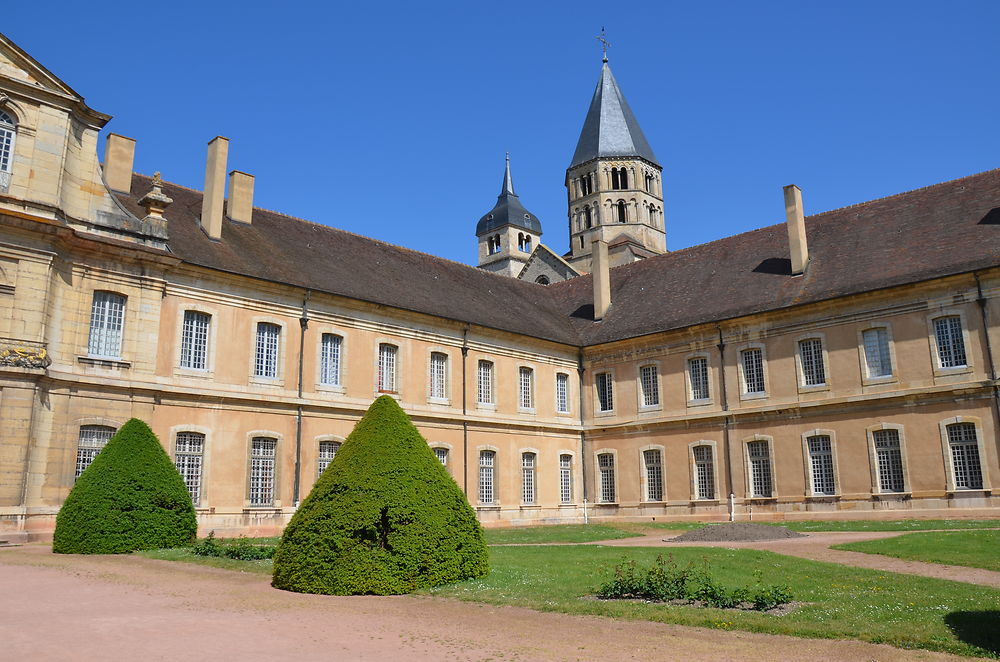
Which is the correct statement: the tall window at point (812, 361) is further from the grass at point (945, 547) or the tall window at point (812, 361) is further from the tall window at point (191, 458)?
the tall window at point (191, 458)

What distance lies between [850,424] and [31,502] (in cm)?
2037

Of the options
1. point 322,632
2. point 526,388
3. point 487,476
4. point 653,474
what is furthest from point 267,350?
point 322,632

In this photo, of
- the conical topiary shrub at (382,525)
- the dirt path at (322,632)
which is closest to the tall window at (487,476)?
the conical topiary shrub at (382,525)

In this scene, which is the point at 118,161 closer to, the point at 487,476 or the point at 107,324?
the point at 107,324

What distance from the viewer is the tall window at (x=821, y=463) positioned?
23.5 metres

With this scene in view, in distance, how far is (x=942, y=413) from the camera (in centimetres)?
2167

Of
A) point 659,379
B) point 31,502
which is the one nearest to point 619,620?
point 31,502

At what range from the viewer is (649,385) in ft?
90.7

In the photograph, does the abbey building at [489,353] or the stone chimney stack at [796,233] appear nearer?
the abbey building at [489,353]

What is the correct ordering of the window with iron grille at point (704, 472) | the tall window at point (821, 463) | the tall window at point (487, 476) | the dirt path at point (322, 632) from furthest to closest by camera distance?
the tall window at point (487, 476) < the window with iron grille at point (704, 472) < the tall window at point (821, 463) < the dirt path at point (322, 632)

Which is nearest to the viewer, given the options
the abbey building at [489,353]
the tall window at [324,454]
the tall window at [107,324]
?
the abbey building at [489,353]

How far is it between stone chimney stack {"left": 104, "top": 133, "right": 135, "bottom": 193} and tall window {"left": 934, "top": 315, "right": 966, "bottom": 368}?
2187 centimetres

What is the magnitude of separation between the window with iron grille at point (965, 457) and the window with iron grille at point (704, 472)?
6.76m

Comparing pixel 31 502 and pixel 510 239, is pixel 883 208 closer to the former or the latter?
pixel 31 502
